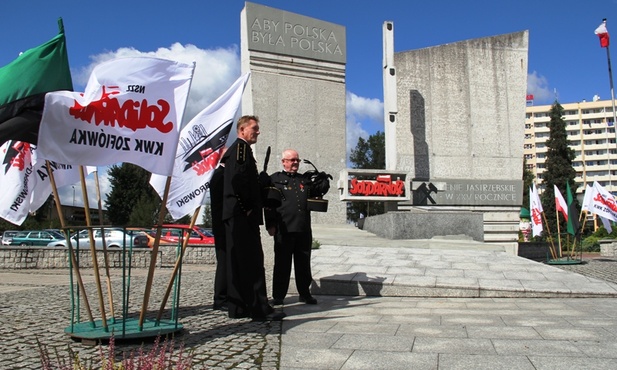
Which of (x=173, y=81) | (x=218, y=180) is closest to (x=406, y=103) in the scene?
(x=218, y=180)

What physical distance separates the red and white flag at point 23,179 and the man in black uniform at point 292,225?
229cm

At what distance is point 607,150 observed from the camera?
11244cm

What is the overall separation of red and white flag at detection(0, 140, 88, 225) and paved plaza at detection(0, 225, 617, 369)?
3.54 ft

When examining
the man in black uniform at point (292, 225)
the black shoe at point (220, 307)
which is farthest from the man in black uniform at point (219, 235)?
the man in black uniform at point (292, 225)

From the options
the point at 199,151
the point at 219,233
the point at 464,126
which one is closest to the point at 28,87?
the point at 199,151

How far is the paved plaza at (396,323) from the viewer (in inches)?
138

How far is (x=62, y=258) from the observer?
599 inches

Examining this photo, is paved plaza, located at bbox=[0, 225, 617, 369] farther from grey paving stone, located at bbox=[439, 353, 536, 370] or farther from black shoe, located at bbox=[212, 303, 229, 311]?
black shoe, located at bbox=[212, 303, 229, 311]

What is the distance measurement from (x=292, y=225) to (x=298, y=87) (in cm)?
1467

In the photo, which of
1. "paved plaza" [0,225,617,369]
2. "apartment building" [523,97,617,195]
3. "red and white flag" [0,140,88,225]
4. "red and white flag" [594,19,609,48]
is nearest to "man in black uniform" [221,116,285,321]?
"paved plaza" [0,225,617,369]

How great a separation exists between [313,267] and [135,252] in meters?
7.83

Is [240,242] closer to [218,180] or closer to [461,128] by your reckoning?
[218,180]

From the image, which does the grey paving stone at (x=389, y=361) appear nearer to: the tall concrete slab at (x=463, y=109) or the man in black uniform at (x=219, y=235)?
the man in black uniform at (x=219, y=235)

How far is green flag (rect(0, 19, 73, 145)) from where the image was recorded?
3637 mm
